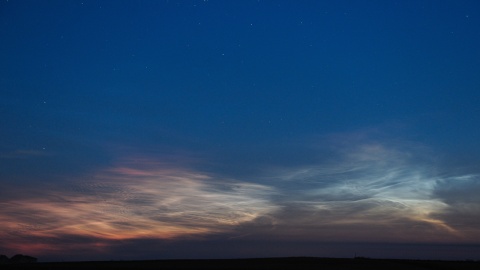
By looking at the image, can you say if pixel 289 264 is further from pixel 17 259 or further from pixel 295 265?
pixel 17 259

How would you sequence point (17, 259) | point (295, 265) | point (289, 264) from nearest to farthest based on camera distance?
point (295, 265) → point (289, 264) → point (17, 259)

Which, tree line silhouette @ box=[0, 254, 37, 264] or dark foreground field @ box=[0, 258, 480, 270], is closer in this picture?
dark foreground field @ box=[0, 258, 480, 270]

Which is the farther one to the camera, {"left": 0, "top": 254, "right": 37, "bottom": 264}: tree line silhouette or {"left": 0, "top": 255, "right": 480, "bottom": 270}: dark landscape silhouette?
{"left": 0, "top": 254, "right": 37, "bottom": 264}: tree line silhouette

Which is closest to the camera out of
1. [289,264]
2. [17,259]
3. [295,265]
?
[295,265]

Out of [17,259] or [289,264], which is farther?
[17,259]

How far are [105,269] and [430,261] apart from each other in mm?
30713

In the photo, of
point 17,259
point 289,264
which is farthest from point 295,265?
point 17,259

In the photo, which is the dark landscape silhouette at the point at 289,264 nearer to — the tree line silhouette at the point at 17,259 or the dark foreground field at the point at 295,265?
the dark foreground field at the point at 295,265

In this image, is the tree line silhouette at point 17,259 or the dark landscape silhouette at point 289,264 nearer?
the dark landscape silhouette at point 289,264

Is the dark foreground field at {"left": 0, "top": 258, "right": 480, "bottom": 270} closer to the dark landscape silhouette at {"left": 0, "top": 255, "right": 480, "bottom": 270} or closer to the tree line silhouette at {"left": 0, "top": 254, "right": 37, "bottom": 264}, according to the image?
the dark landscape silhouette at {"left": 0, "top": 255, "right": 480, "bottom": 270}

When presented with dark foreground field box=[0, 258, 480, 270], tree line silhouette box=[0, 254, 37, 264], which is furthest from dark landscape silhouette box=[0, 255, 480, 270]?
tree line silhouette box=[0, 254, 37, 264]

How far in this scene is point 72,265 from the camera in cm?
4216

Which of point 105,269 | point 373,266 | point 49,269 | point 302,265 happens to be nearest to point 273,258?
point 302,265

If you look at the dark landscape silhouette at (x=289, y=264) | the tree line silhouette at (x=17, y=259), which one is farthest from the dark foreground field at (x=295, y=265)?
the tree line silhouette at (x=17, y=259)
